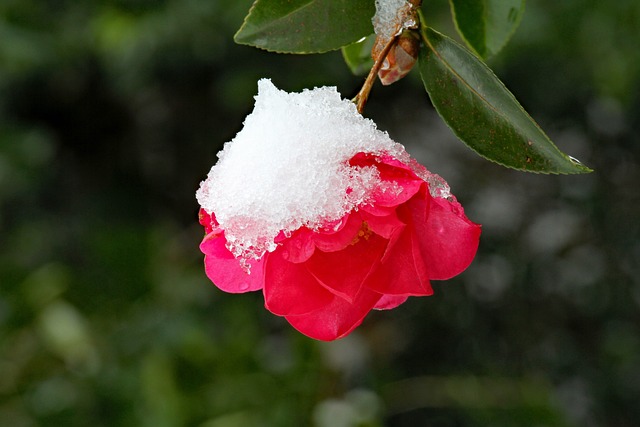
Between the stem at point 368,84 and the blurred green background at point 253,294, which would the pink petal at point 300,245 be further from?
the blurred green background at point 253,294

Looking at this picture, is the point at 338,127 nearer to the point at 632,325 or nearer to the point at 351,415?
the point at 351,415

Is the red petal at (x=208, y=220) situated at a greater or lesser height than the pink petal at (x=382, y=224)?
lesser

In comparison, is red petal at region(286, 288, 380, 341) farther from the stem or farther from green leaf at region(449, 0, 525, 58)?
green leaf at region(449, 0, 525, 58)

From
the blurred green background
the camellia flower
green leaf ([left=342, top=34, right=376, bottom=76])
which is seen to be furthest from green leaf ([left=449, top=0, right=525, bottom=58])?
the blurred green background

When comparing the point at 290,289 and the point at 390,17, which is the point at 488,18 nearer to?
the point at 390,17

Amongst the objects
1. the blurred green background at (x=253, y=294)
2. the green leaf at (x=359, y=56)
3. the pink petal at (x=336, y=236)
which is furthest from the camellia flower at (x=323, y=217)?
the blurred green background at (x=253, y=294)

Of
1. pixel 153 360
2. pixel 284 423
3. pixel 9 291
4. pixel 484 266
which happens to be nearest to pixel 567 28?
pixel 484 266

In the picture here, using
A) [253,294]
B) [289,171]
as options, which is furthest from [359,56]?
[253,294]
